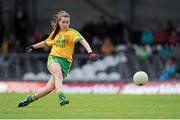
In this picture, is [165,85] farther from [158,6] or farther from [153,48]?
[158,6]

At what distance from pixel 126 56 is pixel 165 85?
14.9 feet

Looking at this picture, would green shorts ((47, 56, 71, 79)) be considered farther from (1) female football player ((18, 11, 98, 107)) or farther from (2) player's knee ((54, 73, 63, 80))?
(2) player's knee ((54, 73, 63, 80))

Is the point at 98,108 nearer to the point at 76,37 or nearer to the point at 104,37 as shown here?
the point at 76,37

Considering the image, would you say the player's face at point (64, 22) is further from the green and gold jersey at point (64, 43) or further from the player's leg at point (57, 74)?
the player's leg at point (57, 74)

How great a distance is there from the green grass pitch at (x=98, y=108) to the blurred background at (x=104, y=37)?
606 cm

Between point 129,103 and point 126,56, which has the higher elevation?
point 126,56

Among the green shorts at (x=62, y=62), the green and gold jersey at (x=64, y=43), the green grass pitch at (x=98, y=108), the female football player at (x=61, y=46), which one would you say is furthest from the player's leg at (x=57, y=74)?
the green grass pitch at (x=98, y=108)

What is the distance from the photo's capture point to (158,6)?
3553cm

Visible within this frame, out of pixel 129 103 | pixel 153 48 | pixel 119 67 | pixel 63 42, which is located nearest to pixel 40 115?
pixel 63 42

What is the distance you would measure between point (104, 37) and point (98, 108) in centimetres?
1476

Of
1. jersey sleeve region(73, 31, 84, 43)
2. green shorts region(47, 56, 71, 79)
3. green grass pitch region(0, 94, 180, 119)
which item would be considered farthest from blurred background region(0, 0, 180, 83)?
jersey sleeve region(73, 31, 84, 43)

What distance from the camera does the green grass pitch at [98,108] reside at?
15.0 metres

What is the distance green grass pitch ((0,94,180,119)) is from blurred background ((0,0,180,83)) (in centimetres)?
606

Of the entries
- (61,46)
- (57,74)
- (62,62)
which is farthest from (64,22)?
(57,74)
